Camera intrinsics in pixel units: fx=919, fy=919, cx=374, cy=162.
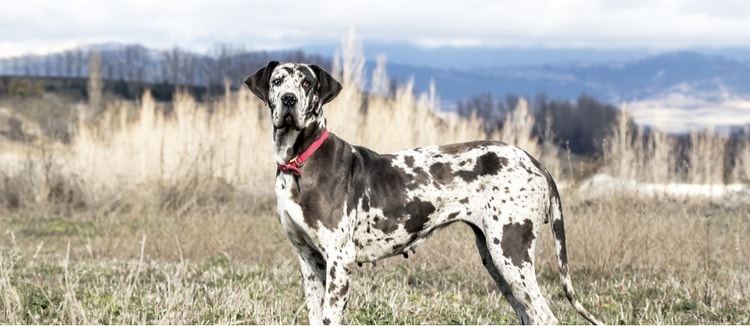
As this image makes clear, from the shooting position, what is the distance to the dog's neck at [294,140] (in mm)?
5473

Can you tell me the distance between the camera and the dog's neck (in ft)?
18.0

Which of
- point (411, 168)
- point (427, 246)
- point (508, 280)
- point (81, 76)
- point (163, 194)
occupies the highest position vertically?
point (411, 168)

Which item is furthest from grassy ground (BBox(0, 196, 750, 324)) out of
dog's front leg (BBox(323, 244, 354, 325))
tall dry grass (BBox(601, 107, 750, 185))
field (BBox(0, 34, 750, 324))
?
tall dry grass (BBox(601, 107, 750, 185))

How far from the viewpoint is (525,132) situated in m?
19.5

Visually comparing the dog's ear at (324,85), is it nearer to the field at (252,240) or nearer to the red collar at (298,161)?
the red collar at (298,161)

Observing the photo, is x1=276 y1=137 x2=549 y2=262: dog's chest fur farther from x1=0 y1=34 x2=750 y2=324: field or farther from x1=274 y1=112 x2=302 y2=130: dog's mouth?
x1=0 y1=34 x2=750 y2=324: field

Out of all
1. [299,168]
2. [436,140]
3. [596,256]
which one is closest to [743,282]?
[596,256]

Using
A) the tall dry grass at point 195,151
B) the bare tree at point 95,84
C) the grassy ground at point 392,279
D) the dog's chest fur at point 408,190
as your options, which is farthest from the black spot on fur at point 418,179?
the bare tree at point 95,84

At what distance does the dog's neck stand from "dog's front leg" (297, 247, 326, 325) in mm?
583

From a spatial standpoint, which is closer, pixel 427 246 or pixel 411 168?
pixel 411 168

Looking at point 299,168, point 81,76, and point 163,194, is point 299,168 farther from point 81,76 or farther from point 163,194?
point 81,76

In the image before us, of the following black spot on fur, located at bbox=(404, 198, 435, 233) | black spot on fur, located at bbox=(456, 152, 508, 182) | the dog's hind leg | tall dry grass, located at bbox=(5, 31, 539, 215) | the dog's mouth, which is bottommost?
tall dry grass, located at bbox=(5, 31, 539, 215)

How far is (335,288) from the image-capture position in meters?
5.33

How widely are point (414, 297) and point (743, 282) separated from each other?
2956 millimetres
